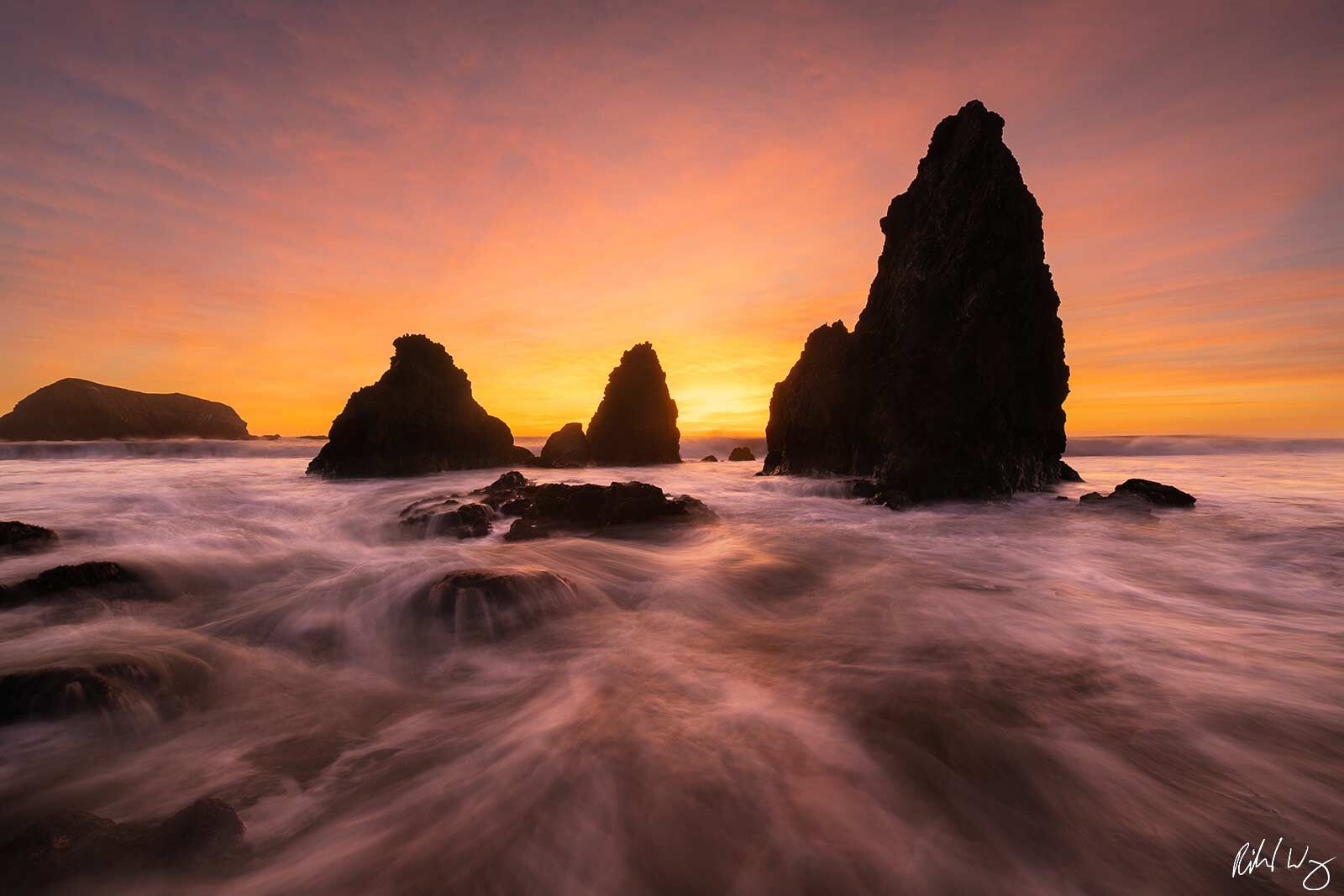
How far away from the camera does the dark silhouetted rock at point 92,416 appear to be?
5044 centimetres

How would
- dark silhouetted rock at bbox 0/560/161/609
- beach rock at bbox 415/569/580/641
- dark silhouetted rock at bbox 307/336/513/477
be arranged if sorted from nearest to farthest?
1. beach rock at bbox 415/569/580/641
2. dark silhouetted rock at bbox 0/560/161/609
3. dark silhouetted rock at bbox 307/336/513/477

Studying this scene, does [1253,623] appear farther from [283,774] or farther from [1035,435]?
[1035,435]

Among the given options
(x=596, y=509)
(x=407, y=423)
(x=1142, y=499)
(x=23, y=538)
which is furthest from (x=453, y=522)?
(x=1142, y=499)

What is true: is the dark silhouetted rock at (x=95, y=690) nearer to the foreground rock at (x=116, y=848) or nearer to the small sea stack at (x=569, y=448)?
the foreground rock at (x=116, y=848)

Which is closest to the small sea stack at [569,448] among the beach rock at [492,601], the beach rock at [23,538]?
the beach rock at [23,538]

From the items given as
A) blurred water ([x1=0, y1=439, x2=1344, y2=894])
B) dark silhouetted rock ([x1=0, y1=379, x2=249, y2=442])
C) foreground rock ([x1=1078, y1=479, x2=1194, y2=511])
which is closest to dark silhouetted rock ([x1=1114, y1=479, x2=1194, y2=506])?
foreground rock ([x1=1078, y1=479, x2=1194, y2=511])

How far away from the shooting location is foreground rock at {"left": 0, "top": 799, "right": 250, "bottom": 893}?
7.52 ft

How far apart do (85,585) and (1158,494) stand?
21590mm

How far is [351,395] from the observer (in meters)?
26.0

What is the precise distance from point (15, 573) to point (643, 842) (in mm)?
9585

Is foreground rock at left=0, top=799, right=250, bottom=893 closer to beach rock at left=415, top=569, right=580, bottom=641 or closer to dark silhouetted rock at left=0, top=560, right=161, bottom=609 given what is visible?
beach rock at left=415, top=569, right=580, bottom=641

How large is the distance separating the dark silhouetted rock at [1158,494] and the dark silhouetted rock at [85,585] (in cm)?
2056

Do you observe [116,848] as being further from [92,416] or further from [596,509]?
[92,416]
